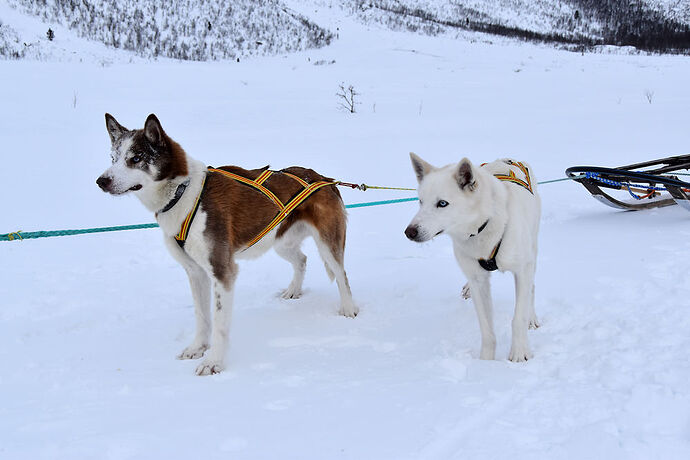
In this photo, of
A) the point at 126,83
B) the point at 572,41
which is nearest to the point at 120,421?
the point at 126,83

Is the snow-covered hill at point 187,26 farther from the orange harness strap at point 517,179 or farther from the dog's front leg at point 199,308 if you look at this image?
the orange harness strap at point 517,179

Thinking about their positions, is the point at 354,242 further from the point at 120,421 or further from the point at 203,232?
the point at 120,421

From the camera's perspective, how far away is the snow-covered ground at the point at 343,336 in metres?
2.40

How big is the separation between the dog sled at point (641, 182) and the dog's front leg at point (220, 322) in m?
4.12

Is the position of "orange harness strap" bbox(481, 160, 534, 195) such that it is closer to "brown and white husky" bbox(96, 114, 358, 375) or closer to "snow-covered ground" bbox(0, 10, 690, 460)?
"snow-covered ground" bbox(0, 10, 690, 460)

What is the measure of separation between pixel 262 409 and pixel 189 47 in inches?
797

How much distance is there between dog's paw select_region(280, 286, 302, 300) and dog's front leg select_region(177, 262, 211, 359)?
1.02m

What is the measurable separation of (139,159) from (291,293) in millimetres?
1939

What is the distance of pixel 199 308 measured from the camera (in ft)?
12.3

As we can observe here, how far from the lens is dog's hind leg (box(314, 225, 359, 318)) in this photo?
13.8 ft

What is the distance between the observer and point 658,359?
112 inches

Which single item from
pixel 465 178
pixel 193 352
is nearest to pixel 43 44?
pixel 193 352

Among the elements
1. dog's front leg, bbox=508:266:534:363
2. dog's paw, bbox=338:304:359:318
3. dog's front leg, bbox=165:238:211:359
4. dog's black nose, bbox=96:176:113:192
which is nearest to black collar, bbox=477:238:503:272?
dog's front leg, bbox=508:266:534:363

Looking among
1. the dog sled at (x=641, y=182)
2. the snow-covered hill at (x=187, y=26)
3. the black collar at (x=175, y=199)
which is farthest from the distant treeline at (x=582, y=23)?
the black collar at (x=175, y=199)
